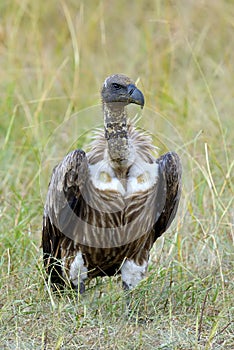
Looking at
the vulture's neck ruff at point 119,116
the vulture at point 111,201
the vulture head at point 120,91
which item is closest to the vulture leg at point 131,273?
the vulture at point 111,201

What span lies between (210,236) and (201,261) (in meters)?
0.19

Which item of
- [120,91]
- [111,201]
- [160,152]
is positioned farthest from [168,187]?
[160,152]

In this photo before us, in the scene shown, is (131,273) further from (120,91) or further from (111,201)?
(120,91)

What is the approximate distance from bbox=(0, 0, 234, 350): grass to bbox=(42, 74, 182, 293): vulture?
17 centimetres

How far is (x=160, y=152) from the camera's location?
7031mm

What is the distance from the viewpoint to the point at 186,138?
287 inches

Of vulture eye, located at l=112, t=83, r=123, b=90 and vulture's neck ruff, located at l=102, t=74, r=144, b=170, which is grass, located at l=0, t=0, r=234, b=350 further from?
vulture eye, located at l=112, t=83, r=123, b=90

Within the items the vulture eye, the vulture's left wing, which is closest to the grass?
the vulture's left wing

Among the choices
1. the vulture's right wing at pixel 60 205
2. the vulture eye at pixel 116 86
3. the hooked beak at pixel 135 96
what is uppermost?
the vulture eye at pixel 116 86

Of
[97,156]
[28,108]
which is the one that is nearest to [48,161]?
[28,108]

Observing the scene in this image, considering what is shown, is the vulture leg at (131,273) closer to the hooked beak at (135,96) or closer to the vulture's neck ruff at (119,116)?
the vulture's neck ruff at (119,116)

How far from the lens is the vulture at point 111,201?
5168mm

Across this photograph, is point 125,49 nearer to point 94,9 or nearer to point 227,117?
point 94,9

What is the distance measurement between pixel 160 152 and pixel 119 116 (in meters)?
1.83
